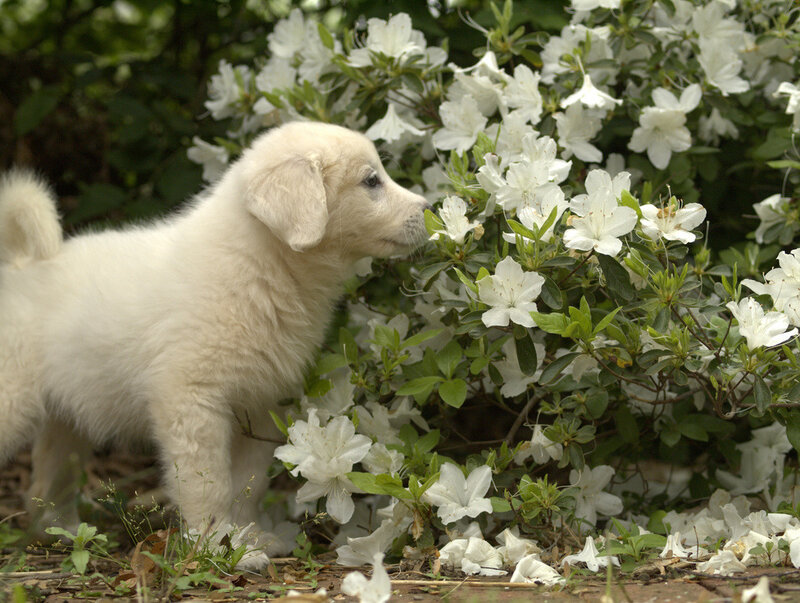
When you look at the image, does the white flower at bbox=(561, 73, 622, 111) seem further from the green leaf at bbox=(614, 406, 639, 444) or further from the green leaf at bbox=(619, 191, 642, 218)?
the green leaf at bbox=(614, 406, 639, 444)

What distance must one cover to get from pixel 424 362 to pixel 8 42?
451 cm

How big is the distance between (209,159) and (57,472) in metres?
1.74

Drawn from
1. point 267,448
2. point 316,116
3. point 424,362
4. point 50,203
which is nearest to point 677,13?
point 316,116

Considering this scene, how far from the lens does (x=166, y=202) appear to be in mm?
5004

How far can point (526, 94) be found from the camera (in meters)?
3.81

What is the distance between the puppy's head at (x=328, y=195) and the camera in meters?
3.40

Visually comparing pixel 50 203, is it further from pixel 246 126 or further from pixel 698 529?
pixel 698 529

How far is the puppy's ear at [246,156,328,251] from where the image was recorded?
3383 mm

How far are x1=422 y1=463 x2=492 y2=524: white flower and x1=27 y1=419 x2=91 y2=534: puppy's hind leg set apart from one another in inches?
75.3

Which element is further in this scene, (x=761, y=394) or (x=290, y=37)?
(x=290, y=37)

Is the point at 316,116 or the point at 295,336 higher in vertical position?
the point at 316,116

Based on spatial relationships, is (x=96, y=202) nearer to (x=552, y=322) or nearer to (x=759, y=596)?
(x=552, y=322)

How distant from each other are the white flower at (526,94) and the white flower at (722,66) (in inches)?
28.9

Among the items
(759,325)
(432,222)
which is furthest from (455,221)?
(759,325)
